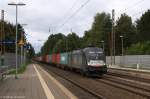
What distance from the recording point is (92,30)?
155625 mm

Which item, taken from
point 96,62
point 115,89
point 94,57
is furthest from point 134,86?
point 94,57

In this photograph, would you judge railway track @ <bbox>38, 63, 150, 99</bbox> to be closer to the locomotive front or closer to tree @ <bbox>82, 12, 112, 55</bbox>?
the locomotive front

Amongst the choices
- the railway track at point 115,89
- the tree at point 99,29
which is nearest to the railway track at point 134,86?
the railway track at point 115,89

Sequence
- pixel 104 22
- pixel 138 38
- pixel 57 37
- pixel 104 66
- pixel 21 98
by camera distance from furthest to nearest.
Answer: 1. pixel 57 37
2. pixel 104 22
3. pixel 138 38
4. pixel 104 66
5. pixel 21 98

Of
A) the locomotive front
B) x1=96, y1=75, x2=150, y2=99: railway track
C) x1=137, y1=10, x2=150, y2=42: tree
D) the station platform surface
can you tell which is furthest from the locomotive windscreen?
x1=137, y1=10, x2=150, y2=42: tree

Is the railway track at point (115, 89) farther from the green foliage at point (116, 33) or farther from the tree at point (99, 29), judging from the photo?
the tree at point (99, 29)

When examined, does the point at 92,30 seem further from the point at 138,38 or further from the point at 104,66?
the point at 104,66

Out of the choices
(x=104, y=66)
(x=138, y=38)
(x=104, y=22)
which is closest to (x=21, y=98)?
(x=104, y=66)

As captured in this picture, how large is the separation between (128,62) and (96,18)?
283 ft

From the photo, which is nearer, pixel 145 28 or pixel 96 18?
pixel 145 28

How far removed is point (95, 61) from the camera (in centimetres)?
3872

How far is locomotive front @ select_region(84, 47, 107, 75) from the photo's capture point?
3812cm

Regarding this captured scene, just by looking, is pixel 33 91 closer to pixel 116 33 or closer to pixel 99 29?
pixel 116 33

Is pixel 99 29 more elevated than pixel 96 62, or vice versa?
pixel 99 29
